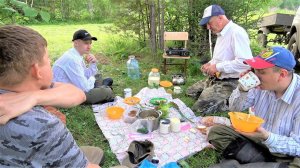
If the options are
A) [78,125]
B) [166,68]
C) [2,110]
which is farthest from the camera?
[166,68]

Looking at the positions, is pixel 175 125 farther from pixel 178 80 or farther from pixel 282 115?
pixel 178 80

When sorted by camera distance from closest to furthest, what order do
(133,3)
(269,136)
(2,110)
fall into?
(2,110)
(269,136)
(133,3)

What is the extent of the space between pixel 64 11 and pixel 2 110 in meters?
15.1

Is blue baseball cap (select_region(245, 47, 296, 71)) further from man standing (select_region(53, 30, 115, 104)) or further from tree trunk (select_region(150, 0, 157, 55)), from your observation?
tree trunk (select_region(150, 0, 157, 55))

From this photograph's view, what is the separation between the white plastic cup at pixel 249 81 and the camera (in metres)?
2.69

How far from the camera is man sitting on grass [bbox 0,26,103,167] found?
1277mm

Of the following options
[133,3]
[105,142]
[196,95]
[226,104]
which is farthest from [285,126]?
[133,3]

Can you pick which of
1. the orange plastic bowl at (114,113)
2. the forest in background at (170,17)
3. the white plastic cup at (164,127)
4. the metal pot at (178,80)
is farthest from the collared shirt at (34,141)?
the forest in background at (170,17)

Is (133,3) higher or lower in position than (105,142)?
higher

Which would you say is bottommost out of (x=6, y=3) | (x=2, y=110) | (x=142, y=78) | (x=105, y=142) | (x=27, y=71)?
(x=105, y=142)

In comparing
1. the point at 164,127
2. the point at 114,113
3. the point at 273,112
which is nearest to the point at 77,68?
the point at 114,113

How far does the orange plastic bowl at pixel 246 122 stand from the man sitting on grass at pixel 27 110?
5.54ft

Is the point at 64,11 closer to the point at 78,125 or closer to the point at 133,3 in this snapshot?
the point at 133,3

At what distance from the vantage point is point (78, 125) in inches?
160
